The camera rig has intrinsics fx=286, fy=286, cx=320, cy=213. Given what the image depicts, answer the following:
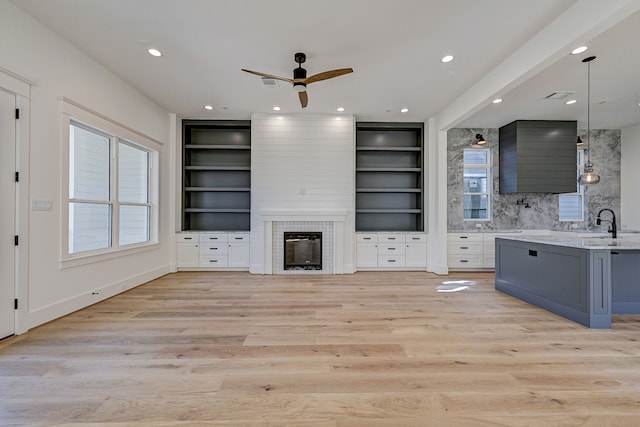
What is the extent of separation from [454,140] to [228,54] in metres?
4.87

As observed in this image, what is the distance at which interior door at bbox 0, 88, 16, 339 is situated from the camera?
2.51m

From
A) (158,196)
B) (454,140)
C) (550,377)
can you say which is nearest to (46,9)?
(158,196)

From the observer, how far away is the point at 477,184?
619cm

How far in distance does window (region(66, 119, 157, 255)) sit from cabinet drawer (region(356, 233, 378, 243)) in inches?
148

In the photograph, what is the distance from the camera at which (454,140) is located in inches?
242

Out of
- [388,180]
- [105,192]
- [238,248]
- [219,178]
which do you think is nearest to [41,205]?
[105,192]

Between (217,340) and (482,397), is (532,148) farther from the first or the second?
(217,340)

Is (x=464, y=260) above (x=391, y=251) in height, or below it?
below

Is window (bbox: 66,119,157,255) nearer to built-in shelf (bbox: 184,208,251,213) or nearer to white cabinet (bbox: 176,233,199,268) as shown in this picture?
white cabinet (bbox: 176,233,199,268)

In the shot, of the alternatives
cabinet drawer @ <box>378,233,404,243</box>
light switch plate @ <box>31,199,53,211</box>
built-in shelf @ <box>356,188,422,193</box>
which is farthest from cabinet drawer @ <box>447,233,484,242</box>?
light switch plate @ <box>31,199,53,211</box>

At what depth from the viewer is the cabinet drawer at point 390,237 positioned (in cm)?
562

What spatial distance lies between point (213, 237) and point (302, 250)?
173 centimetres

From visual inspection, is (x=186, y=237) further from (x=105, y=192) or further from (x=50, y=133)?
(x=50, y=133)

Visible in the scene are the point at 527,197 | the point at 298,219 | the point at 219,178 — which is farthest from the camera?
the point at 527,197
